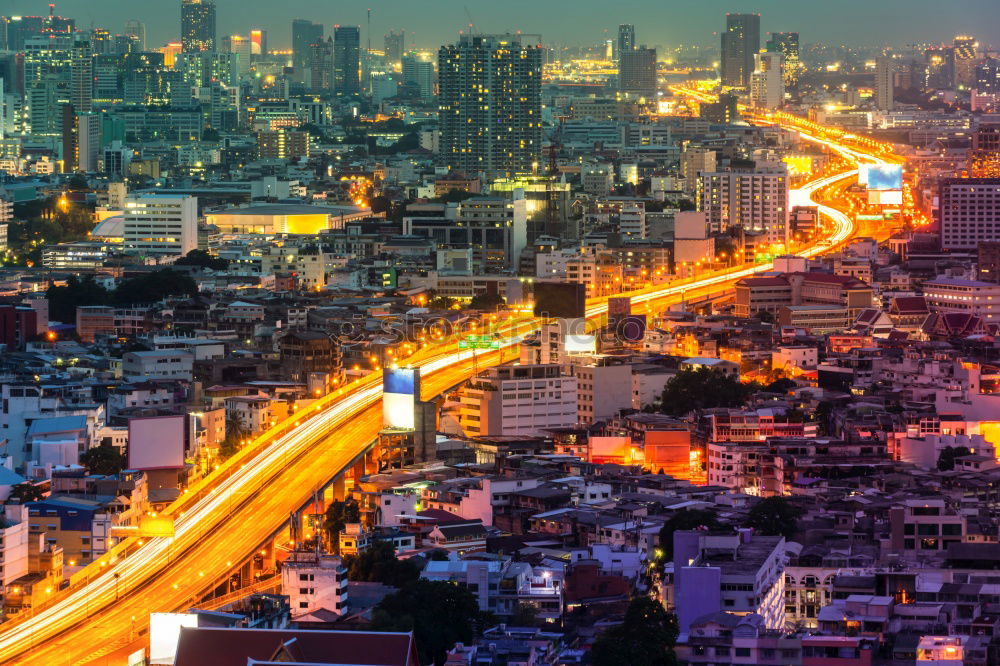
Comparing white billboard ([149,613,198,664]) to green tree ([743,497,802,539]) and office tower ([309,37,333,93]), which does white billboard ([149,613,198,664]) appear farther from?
office tower ([309,37,333,93])

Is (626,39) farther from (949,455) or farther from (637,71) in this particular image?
(949,455)

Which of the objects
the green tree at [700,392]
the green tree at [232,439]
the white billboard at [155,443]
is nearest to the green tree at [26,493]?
the white billboard at [155,443]

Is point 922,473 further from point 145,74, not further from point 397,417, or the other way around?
point 145,74

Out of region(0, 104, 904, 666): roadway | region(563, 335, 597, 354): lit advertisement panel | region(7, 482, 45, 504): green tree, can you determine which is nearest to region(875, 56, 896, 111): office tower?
region(563, 335, 597, 354): lit advertisement panel

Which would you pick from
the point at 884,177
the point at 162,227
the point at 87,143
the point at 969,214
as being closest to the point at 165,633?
the point at 162,227

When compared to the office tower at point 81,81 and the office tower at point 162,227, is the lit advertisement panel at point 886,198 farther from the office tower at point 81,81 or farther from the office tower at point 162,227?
the office tower at point 81,81

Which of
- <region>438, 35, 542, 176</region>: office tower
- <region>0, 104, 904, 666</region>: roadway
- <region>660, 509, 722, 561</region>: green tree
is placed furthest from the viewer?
<region>438, 35, 542, 176</region>: office tower

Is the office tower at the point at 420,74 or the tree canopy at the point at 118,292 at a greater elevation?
the office tower at the point at 420,74
